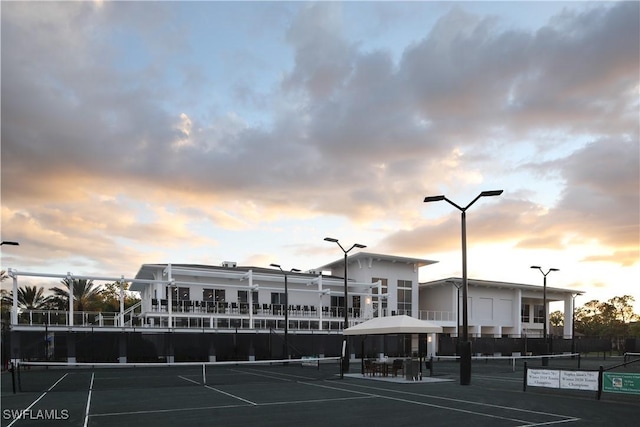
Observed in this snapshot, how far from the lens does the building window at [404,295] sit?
73.4m

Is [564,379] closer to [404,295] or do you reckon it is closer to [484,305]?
[404,295]

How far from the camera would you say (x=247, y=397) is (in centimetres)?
2056

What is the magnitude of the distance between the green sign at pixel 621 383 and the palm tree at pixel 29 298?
66.8 meters

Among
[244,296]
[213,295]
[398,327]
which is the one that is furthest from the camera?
[244,296]

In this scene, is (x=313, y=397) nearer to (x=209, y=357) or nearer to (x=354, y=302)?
(x=209, y=357)

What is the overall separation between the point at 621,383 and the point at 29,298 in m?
68.9

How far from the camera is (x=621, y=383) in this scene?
Result: 63.4 ft

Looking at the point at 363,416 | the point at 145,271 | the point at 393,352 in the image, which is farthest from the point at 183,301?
the point at 363,416

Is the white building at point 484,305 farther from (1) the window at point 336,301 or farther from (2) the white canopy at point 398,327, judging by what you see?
(2) the white canopy at point 398,327

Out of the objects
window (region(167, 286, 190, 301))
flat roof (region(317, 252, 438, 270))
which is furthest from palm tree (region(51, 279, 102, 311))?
flat roof (region(317, 252, 438, 270))

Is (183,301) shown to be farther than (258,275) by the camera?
No

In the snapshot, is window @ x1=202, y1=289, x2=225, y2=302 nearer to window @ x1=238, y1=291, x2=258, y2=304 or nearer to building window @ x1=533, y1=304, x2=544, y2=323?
window @ x1=238, y1=291, x2=258, y2=304

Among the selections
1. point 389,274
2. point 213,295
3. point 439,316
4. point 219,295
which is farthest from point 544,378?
point 439,316

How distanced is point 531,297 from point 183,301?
165 ft
